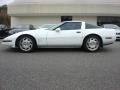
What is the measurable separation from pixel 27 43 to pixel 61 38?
1.42m

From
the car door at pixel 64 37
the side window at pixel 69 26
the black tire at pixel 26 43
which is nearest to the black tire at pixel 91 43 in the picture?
the car door at pixel 64 37

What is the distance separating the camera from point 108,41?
35.7ft

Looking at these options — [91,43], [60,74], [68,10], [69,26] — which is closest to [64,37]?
[69,26]

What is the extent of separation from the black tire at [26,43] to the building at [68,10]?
18064mm

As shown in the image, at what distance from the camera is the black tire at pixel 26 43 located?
10.6 meters

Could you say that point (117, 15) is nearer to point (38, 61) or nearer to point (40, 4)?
point (40, 4)

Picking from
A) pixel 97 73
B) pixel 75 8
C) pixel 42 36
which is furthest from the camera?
pixel 75 8

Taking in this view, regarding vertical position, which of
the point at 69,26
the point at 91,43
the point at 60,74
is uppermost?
the point at 69,26

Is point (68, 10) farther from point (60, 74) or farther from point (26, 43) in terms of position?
point (60, 74)

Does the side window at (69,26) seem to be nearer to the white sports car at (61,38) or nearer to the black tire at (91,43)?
the white sports car at (61,38)

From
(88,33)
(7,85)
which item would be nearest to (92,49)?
(88,33)

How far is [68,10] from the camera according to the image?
28.3 meters

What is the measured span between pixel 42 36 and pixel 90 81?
5.17m

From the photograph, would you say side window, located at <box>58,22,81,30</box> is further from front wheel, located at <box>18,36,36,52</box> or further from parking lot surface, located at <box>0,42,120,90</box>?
parking lot surface, located at <box>0,42,120,90</box>
